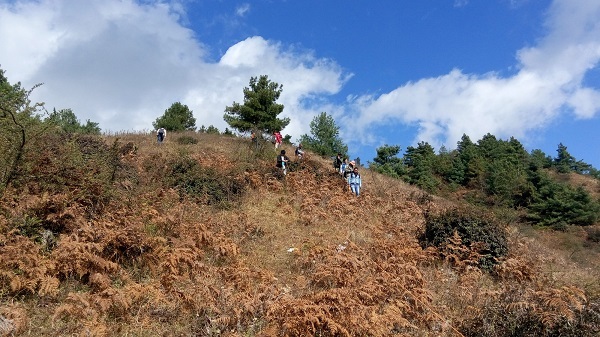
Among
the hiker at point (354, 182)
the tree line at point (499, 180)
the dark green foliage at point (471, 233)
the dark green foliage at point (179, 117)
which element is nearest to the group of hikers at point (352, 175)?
the hiker at point (354, 182)

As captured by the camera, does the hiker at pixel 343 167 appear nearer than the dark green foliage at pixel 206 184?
No

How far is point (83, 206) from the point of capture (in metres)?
7.98

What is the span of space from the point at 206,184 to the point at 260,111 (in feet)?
65.4

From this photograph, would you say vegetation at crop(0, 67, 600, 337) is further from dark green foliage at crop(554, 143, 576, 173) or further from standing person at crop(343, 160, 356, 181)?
dark green foliage at crop(554, 143, 576, 173)

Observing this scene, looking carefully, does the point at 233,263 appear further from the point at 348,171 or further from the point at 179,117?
the point at 179,117

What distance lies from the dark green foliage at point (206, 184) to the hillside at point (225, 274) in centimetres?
50

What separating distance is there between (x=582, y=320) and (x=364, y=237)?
511cm

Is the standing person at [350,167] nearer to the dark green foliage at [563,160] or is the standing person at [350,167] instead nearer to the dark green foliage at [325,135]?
the dark green foliage at [325,135]

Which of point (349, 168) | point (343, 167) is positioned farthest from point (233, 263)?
point (343, 167)

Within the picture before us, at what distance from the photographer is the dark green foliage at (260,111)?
31.8 m

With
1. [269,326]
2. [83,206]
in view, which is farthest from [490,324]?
[83,206]

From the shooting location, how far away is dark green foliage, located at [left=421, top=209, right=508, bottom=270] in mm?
9320

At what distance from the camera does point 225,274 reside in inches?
271

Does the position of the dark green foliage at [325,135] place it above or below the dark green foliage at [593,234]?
above
